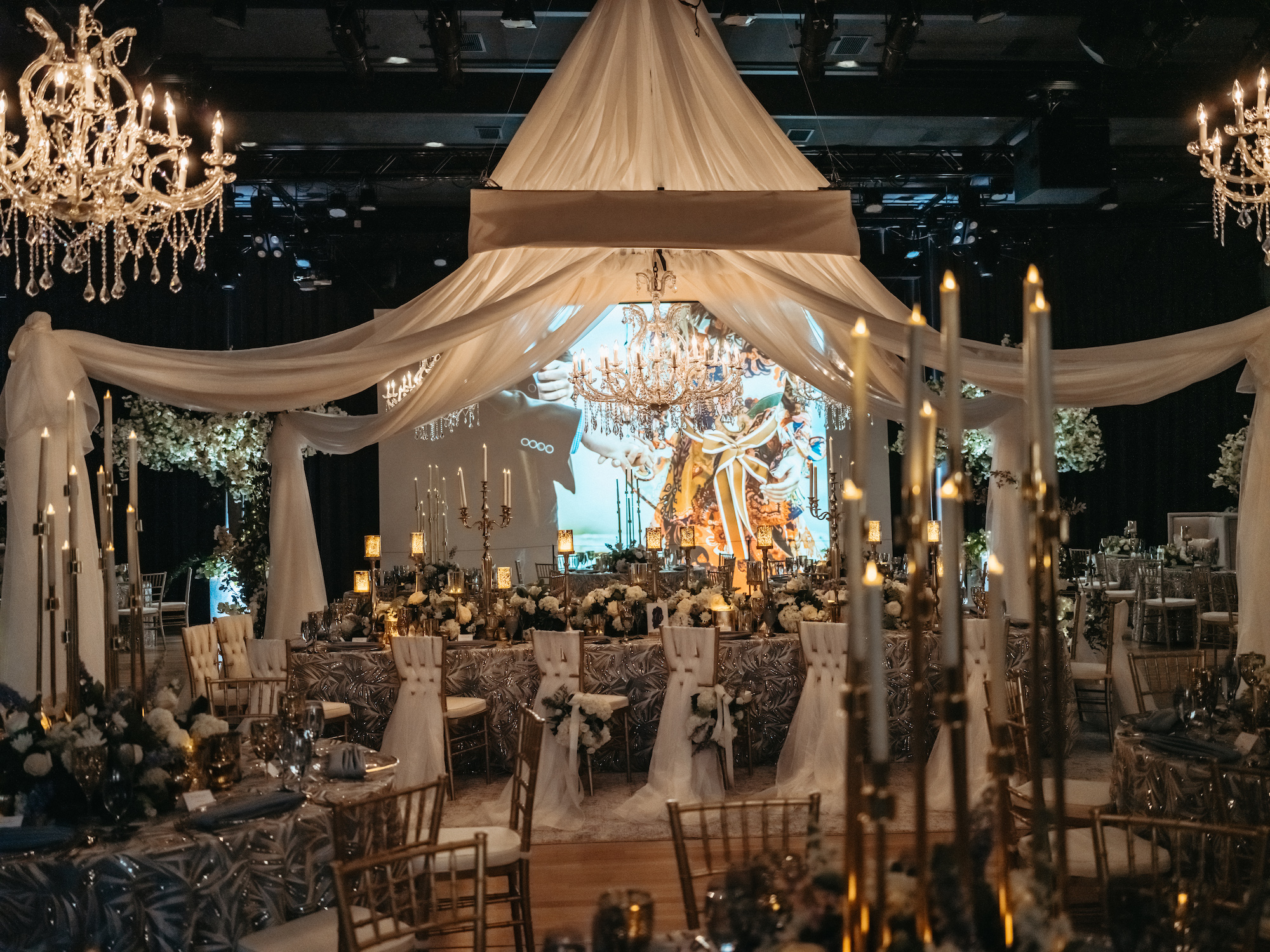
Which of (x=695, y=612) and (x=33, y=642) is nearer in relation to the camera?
(x=33, y=642)

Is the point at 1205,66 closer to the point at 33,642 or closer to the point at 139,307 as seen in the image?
the point at 33,642

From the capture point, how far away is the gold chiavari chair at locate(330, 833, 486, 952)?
2.88m

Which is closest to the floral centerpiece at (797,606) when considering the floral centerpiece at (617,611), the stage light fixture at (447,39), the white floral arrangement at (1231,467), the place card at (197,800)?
the floral centerpiece at (617,611)

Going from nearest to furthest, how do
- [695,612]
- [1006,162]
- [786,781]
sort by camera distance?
[786,781] → [695,612] → [1006,162]

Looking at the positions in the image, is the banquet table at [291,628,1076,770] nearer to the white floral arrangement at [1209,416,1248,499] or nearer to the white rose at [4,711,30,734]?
the white rose at [4,711,30,734]

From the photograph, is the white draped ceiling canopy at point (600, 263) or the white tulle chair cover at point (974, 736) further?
the white tulle chair cover at point (974, 736)

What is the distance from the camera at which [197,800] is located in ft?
11.9

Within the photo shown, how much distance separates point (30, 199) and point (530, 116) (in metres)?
2.48

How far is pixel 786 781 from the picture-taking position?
23.0ft

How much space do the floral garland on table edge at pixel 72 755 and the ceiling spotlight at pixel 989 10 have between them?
6.17 metres

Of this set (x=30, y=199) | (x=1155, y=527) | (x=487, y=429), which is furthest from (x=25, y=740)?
(x=1155, y=527)

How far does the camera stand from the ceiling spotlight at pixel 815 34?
7453 millimetres

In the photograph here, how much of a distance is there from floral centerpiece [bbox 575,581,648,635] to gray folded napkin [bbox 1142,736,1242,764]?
389 cm

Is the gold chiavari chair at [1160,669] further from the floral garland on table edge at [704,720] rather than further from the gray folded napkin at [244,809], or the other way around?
the gray folded napkin at [244,809]
